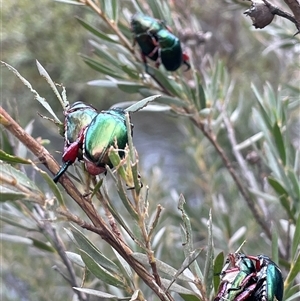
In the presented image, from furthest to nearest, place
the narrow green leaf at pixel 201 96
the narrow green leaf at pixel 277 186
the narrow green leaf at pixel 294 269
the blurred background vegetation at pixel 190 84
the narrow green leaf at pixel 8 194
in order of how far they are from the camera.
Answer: the blurred background vegetation at pixel 190 84 → the narrow green leaf at pixel 201 96 → the narrow green leaf at pixel 277 186 → the narrow green leaf at pixel 294 269 → the narrow green leaf at pixel 8 194

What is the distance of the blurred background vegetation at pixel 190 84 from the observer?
35.6 inches

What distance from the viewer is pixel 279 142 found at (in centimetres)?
64

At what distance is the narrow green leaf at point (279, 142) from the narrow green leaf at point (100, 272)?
322 mm

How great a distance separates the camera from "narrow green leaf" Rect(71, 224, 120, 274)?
0.37 meters

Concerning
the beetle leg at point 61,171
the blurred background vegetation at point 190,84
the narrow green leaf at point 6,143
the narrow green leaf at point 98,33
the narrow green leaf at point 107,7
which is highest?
the narrow green leaf at point 107,7

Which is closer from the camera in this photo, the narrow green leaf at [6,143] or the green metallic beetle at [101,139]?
the green metallic beetle at [101,139]

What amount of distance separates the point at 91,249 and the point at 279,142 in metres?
0.35

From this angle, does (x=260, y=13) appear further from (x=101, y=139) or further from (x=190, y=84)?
(x=190, y=84)

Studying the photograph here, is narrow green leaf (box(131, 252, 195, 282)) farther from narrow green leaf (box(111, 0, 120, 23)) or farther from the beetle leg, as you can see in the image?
narrow green leaf (box(111, 0, 120, 23))

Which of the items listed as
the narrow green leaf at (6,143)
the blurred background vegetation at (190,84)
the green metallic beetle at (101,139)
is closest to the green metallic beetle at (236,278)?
the green metallic beetle at (101,139)

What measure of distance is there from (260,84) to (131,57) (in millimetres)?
1018

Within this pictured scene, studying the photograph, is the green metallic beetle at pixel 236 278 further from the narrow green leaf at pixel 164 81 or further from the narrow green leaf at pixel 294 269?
the narrow green leaf at pixel 164 81

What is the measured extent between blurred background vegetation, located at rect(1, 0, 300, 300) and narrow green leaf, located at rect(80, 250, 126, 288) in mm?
254

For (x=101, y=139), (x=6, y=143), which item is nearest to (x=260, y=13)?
(x=101, y=139)
